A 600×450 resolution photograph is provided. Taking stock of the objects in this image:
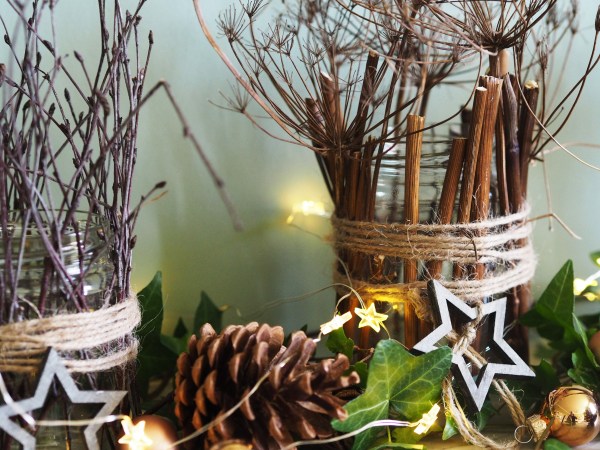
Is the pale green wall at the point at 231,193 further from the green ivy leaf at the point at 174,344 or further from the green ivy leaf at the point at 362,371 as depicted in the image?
the green ivy leaf at the point at 362,371

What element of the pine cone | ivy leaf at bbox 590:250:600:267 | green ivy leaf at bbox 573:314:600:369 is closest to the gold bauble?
the pine cone

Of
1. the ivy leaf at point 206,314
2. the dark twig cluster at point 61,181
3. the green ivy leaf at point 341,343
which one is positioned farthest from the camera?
the ivy leaf at point 206,314

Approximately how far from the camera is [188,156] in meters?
0.69

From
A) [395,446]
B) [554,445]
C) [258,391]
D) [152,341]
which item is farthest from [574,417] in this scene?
[152,341]

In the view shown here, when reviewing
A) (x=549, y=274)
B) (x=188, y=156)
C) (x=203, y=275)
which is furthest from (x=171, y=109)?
(x=549, y=274)

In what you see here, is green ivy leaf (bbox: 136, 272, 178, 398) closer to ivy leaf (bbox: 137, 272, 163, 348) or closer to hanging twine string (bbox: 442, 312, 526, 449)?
ivy leaf (bbox: 137, 272, 163, 348)

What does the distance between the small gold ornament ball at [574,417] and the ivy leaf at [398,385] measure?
0.36 feet

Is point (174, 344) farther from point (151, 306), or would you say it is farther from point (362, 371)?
point (362, 371)

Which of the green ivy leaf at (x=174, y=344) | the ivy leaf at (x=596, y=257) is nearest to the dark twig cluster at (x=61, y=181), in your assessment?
the green ivy leaf at (x=174, y=344)

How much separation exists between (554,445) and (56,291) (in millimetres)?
412

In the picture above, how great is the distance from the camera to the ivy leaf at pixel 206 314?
2.19 feet

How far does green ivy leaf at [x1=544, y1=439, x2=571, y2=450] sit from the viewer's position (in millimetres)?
520

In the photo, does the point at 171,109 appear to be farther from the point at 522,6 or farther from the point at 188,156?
the point at 522,6

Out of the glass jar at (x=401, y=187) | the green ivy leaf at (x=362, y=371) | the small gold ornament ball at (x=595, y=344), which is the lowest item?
the green ivy leaf at (x=362, y=371)
